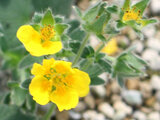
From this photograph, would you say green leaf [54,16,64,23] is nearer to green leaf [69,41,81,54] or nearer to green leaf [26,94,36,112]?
green leaf [69,41,81,54]

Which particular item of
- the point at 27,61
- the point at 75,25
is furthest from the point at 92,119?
the point at 27,61

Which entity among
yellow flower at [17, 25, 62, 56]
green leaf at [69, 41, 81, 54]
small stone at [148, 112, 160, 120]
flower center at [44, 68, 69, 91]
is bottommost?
small stone at [148, 112, 160, 120]

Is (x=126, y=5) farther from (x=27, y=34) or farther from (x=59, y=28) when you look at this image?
(x=27, y=34)

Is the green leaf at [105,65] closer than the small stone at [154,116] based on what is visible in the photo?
Yes

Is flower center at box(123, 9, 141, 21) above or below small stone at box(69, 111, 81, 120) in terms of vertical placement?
above

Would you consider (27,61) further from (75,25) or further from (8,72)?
(8,72)

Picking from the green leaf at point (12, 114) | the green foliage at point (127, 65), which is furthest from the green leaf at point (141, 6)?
the green leaf at point (12, 114)

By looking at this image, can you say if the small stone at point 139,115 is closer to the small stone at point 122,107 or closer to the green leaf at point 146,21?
the small stone at point 122,107

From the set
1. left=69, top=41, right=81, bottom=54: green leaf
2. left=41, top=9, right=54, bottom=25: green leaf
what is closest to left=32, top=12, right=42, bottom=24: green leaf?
left=41, top=9, right=54, bottom=25: green leaf
